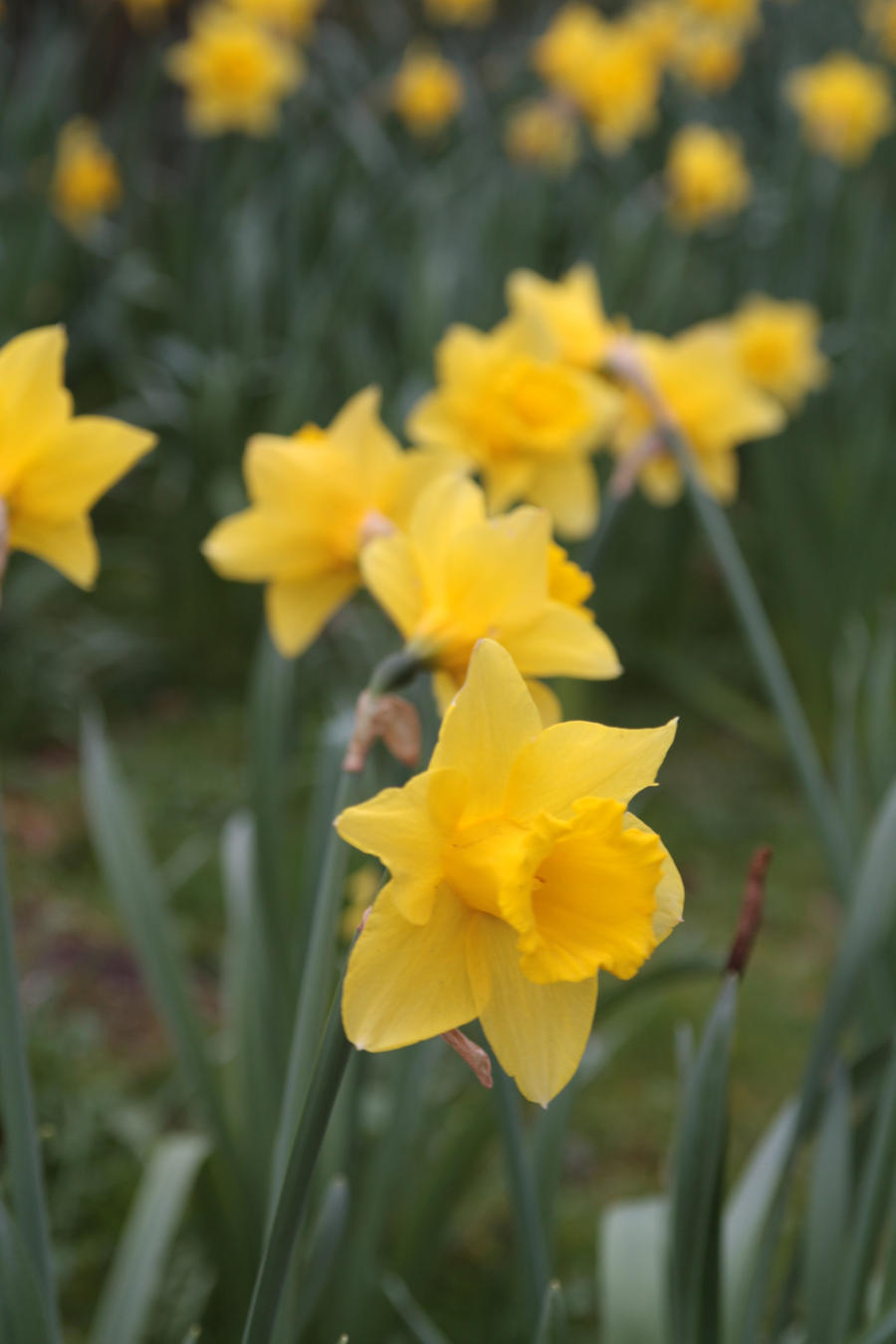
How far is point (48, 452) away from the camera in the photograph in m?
0.76

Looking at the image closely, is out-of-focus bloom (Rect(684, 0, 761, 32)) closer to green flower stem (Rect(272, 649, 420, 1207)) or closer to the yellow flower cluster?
the yellow flower cluster

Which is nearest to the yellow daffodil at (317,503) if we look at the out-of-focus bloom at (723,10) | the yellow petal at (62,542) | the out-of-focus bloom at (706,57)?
the yellow petal at (62,542)

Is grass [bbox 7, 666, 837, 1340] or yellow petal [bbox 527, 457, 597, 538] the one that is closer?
yellow petal [bbox 527, 457, 597, 538]

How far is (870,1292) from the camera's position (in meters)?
0.99

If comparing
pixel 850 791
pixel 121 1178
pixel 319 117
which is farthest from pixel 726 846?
pixel 319 117

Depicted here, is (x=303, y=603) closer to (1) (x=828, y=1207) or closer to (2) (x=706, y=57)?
(1) (x=828, y=1207)

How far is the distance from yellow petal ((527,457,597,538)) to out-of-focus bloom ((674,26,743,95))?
3.91 metres

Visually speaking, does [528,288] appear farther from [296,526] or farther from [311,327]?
[311,327]

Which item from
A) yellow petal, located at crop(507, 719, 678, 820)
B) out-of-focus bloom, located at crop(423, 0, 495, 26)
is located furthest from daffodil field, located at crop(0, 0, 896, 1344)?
out-of-focus bloom, located at crop(423, 0, 495, 26)

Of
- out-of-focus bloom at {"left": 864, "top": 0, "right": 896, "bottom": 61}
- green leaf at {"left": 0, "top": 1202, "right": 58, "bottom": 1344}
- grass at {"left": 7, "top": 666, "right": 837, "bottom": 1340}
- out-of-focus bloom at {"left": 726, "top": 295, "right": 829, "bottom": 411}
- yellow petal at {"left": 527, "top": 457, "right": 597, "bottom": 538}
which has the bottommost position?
grass at {"left": 7, "top": 666, "right": 837, "bottom": 1340}

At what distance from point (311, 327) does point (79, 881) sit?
4.47ft

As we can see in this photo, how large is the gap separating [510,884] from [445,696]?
0.25m

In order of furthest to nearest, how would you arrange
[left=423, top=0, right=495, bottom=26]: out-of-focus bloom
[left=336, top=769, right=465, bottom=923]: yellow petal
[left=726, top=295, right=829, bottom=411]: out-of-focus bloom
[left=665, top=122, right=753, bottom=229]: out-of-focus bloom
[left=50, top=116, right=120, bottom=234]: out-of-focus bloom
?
1. [left=423, top=0, right=495, bottom=26]: out-of-focus bloom
2. [left=50, top=116, right=120, bottom=234]: out-of-focus bloom
3. [left=665, top=122, right=753, bottom=229]: out-of-focus bloom
4. [left=726, top=295, right=829, bottom=411]: out-of-focus bloom
5. [left=336, top=769, right=465, bottom=923]: yellow petal

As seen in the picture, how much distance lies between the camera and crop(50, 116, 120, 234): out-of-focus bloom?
140 inches
